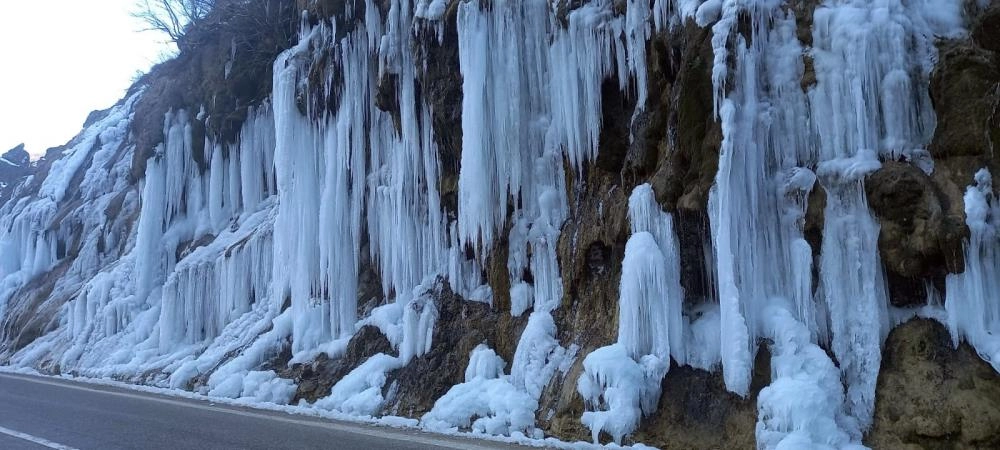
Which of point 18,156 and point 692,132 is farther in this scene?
point 18,156

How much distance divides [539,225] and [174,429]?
19.9 feet

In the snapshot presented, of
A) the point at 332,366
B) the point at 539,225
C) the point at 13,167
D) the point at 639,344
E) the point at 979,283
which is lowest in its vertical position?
the point at 332,366

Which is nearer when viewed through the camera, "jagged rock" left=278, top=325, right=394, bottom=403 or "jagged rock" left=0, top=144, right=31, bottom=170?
"jagged rock" left=278, top=325, right=394, bottom=403

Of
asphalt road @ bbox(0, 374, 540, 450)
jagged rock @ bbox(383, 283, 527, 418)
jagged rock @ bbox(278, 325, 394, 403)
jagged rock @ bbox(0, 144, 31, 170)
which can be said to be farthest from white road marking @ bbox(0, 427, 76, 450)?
jagged rock @ bbox(0, 144, 31, 170)

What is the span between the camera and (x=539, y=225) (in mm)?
12008

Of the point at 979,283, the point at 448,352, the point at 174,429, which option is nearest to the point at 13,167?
the point at 448,352

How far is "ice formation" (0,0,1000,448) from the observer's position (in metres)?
7.91

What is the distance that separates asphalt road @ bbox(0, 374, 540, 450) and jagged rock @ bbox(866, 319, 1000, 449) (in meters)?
3.94

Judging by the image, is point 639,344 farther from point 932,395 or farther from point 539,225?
point 539,225

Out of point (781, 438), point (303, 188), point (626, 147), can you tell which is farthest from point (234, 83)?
point (781, 438)

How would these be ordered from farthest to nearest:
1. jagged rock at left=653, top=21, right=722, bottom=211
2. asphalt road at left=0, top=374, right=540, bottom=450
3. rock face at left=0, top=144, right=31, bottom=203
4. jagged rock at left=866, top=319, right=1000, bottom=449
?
rock face at left=0, top=144, right=31, bottom=203 < jagged rock at left=653, top=21, right=722, bottom=211 < asphalt road at left=0, top=374, right=540, bottom=450 < jagged rock at left=866, top=319, right=1000, bottom=449

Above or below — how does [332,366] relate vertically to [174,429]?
above

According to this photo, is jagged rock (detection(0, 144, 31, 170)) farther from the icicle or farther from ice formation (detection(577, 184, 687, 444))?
the icicle

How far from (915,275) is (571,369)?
427 cm
